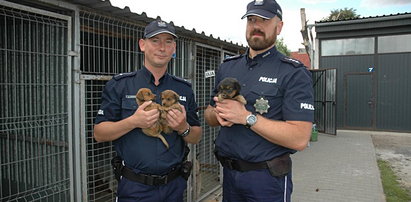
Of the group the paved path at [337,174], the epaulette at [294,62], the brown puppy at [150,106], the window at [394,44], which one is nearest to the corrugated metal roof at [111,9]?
the brown puppy at [150,106]

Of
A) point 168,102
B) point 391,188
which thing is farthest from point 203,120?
point 391,188

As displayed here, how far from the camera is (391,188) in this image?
5637mm

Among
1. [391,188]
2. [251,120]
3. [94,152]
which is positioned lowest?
[391,188]

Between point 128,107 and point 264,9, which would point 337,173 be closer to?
point 264,9

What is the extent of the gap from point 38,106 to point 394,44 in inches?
521

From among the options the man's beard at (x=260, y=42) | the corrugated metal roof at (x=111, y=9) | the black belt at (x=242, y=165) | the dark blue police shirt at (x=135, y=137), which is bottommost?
the black belt at (x=242, y=165)

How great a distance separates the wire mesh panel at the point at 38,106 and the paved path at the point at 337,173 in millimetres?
3806

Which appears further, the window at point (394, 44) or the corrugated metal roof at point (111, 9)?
the window at point (394, 44)

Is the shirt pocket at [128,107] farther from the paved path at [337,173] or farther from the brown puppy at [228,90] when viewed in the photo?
the paved path at [337,173]

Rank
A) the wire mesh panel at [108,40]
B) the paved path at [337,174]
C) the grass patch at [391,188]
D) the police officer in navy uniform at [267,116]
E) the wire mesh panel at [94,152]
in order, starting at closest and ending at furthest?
the police officer in navy uniform at [267,116]
the wire mesh panel at [108,40]
the wire mesh panel at [94,152]
the grass patch at [391,188]
the paved path at [337,174]

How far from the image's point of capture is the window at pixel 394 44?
12.0 meters

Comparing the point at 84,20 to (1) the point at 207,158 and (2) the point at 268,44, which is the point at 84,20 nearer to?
(2) the point at 268,44

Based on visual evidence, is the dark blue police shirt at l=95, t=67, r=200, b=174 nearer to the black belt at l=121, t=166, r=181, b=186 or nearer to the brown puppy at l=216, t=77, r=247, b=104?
the black belt at l=121, t=166, r=181, b=186

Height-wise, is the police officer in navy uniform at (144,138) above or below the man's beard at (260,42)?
below
